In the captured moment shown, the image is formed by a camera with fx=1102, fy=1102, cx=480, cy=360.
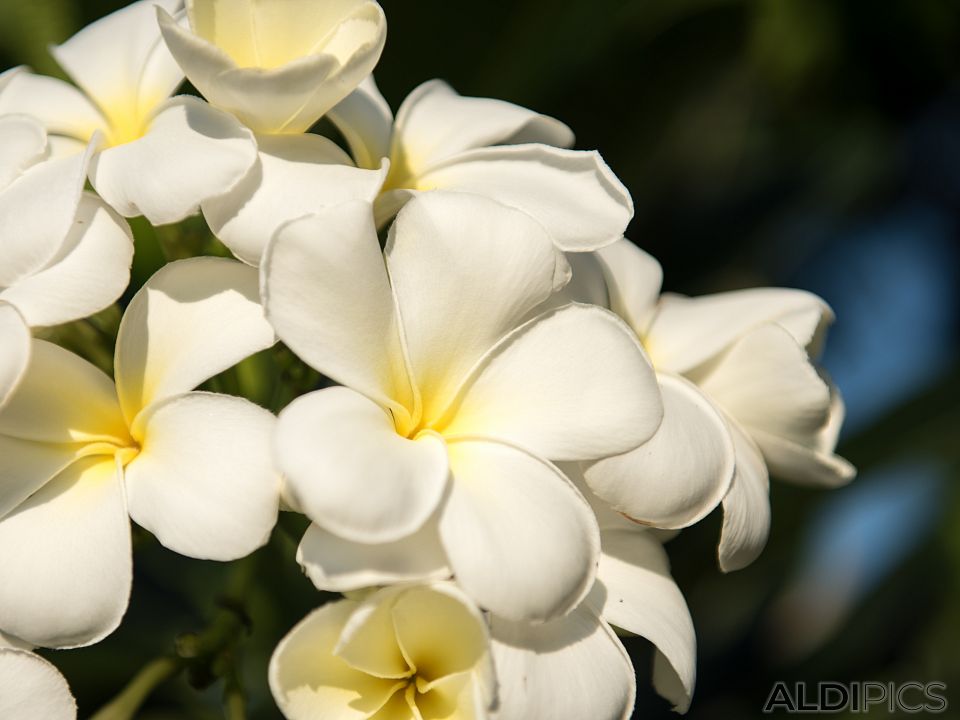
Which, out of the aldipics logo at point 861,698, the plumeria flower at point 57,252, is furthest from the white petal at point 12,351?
the aldipics logo at point 861,698

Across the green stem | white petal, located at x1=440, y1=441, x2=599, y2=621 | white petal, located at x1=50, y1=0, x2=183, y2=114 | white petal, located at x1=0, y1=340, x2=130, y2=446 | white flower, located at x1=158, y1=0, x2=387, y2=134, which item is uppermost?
white flower, located at x1=158, y1=0, x2=387, y2=134

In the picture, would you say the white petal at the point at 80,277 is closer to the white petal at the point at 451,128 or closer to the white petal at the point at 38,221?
the white petal at the point at 38,221

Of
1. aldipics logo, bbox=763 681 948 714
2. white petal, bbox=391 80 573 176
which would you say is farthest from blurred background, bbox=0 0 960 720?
white petal, bbox=391 80 573 176

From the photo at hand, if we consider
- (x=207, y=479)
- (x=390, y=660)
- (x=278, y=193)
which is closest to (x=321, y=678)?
(x=390, y=660)

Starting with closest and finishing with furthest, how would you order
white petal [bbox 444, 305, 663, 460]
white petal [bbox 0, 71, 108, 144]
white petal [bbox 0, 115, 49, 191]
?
white petal [bbox 444, 305, 663, 460], white petal [bbox 0, 115, 49, 191], white petal [bbox 0, 71, 108, 144]

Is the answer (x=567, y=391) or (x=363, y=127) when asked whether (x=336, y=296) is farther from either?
(x=363, y=127)

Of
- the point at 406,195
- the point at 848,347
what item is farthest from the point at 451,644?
the point at 848,347

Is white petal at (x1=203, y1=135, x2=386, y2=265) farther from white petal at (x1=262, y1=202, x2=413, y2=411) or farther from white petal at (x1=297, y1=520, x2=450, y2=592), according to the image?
white petal at (x1=297, y1=520, x2=450, y2=592)

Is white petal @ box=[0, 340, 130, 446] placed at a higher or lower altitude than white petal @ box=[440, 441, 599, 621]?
lower
